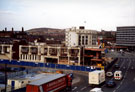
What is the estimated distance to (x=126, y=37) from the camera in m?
194

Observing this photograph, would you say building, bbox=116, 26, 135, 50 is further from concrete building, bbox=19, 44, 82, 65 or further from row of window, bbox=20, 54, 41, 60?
row of window, bbox=20, 54, 41, 60

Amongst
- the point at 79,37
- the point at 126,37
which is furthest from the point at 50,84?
the point at 126,37

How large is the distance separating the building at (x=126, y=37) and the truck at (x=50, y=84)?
160706 mm

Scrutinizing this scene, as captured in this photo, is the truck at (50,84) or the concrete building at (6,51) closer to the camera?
the truck at (50,84)

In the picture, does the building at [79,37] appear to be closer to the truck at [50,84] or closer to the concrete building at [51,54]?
the concrete building at [51,54]

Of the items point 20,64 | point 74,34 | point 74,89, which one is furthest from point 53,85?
point 74,34

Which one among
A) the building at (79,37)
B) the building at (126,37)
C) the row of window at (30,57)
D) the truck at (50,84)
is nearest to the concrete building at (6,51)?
the row of window at (30,57)

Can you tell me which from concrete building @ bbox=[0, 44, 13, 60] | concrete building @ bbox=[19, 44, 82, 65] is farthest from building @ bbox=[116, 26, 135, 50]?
concrete building @ bbox=[0, 44, 13, 60]

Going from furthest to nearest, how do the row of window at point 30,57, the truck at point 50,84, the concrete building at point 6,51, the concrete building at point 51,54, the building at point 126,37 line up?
the building at point 126,37, the concrete building at point 6,51, the row of window at point 30,57, the concrete building at point 51,54, the truck at point 50,84

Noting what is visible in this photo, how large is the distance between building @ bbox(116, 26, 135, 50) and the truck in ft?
527

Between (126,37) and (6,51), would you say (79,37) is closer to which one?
(6,51)

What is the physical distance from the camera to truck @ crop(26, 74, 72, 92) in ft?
102

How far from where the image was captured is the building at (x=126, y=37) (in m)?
190

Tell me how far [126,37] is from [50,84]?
172m
